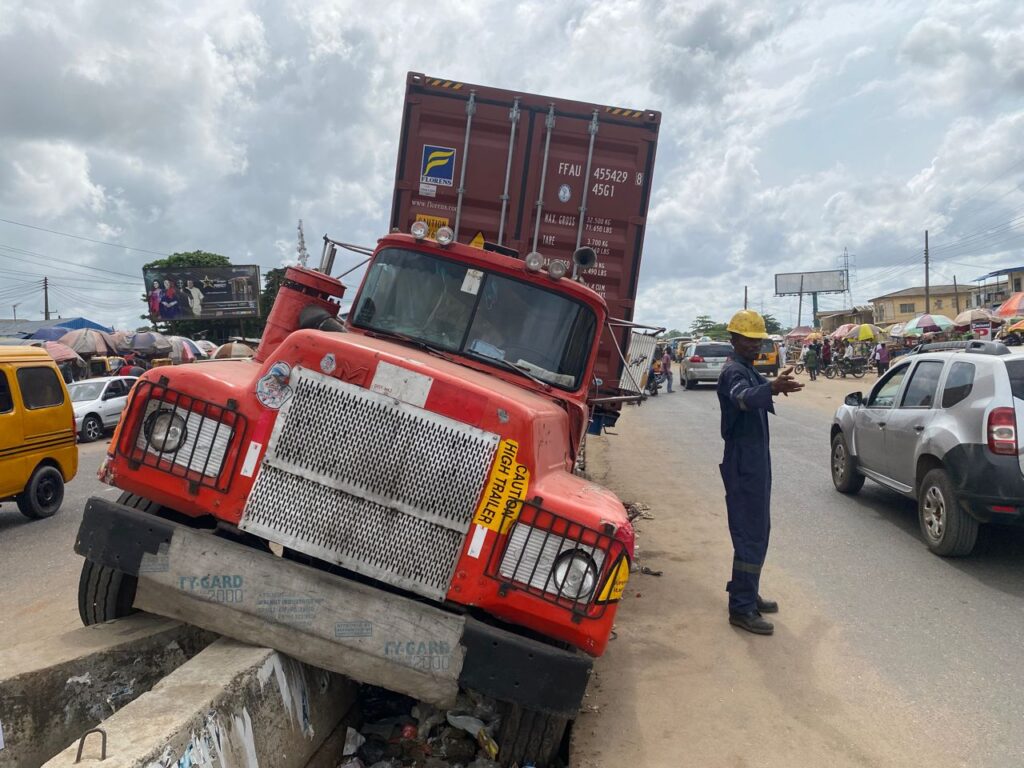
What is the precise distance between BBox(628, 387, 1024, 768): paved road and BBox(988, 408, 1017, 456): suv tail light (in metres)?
1.04

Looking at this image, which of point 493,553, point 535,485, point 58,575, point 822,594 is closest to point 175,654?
point 493,553

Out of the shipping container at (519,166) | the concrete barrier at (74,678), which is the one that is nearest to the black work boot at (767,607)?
the shipping container at (519,166)

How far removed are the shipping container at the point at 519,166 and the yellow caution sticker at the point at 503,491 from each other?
12.9 ft

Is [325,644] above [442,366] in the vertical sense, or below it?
below

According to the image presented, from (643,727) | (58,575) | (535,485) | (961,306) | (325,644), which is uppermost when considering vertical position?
(961,306)

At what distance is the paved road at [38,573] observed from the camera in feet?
17.1

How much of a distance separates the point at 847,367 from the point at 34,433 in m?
34.4

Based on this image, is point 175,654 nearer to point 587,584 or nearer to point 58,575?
point 587,584

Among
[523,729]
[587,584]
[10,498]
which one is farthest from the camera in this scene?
[10,498]

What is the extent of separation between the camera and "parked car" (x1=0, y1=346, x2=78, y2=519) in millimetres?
8469

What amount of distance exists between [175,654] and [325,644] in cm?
91

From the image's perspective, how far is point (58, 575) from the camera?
21.5 feet

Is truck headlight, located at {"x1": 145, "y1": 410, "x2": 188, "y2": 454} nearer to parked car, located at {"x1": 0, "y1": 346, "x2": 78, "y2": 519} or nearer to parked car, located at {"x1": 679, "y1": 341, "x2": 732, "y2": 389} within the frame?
parked car, located at {"x1": 0, "y1": 346, "x2": 78, "y2": 519}

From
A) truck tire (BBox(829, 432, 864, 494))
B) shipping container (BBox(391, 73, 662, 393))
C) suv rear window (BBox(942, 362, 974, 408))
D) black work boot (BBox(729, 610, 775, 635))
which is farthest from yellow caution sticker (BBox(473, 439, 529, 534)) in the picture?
truck tire (BBox(829, 432, 864, 494))
